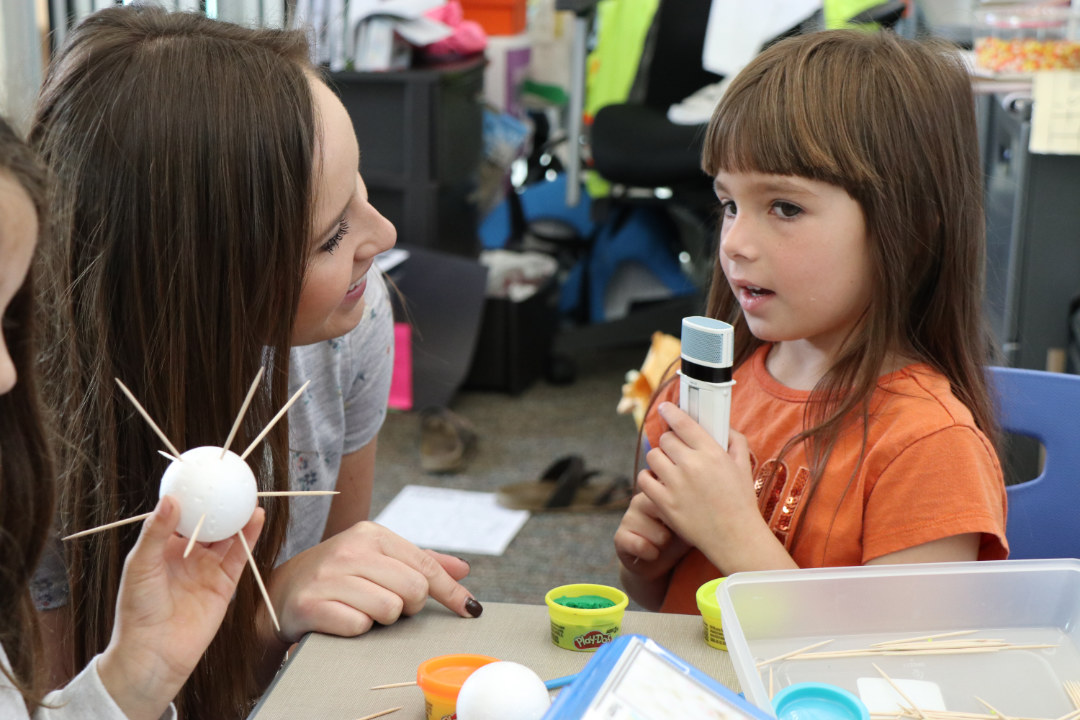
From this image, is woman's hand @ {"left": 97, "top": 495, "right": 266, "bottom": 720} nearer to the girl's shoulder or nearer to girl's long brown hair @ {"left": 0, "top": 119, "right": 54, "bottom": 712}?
girl's long brown hair @ {"left": 0, "top": 119, "right": 54, "bottom": 712}

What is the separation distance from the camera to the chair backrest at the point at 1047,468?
1.05 meters

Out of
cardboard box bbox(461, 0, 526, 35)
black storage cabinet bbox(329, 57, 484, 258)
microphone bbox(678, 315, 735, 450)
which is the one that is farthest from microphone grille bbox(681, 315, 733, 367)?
cardboard box bbox(461, 0, 526, 35)

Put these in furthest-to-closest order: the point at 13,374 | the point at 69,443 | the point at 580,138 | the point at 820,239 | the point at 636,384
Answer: the point at 580,138 < the point at 636,384 < the point at 820,239 < the point at 69,443 < the point at 13,374

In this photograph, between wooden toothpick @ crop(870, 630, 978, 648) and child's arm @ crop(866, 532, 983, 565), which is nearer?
wooden toothpick @ crop(870, 630, 978, 648)

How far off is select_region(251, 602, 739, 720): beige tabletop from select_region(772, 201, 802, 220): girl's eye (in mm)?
376

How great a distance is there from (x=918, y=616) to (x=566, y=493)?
1726mm

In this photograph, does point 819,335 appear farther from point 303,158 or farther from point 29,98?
point 29,98

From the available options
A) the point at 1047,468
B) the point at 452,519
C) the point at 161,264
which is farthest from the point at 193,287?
the point at 452,519

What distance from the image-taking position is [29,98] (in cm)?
95

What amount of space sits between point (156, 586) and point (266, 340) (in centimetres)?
25

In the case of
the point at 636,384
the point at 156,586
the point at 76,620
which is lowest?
the point at 636,384

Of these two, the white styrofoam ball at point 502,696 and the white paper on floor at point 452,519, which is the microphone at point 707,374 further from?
the white paper on floor at point 452,519

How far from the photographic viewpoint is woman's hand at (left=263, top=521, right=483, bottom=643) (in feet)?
2.52

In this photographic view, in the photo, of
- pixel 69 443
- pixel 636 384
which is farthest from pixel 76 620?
pixel 636 384
